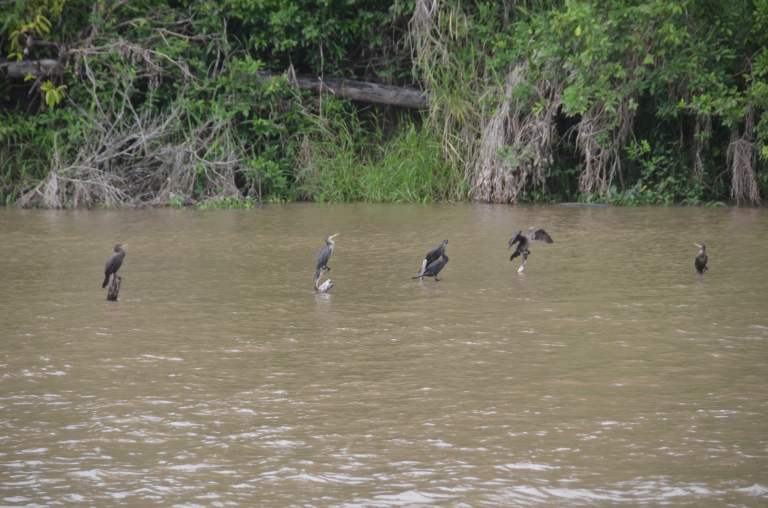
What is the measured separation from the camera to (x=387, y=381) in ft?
18.2

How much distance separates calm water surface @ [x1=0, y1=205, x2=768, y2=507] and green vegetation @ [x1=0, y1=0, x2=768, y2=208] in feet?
19.0

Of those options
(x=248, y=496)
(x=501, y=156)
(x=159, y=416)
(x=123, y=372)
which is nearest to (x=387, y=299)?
(x=123, y=372)

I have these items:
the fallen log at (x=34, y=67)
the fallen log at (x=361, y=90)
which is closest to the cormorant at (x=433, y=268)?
the fallen log at (x=361, y=90)

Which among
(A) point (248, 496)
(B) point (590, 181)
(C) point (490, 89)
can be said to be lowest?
(A) point (248, 496)

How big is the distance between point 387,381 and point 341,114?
1340 centimetres

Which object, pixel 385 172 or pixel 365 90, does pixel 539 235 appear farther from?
pixel 365 90

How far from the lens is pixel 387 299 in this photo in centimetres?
805

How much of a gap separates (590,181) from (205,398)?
11853 millimetres

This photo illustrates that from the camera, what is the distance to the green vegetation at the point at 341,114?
15891mm

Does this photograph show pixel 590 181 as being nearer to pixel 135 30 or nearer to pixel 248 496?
pixel 135 30

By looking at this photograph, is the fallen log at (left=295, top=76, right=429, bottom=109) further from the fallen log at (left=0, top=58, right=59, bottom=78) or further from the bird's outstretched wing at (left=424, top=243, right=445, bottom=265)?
the bird's outstretched wing at (left=424, top=243, right=445, bottom=265)

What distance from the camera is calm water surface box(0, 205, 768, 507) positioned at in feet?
13.7

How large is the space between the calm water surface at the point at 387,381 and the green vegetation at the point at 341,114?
5.80 meters

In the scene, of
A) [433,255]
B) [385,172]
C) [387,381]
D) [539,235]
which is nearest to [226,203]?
[385,172]
